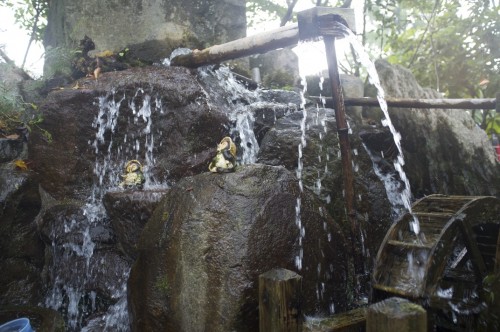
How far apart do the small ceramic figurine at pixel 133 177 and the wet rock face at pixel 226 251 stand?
1.34 metres

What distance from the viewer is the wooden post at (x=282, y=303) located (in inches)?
95.0

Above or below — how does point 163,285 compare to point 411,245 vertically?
below

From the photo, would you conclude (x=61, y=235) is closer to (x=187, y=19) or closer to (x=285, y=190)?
(x=285, y=190)

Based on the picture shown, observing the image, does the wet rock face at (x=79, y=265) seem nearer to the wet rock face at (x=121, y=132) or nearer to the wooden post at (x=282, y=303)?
A: the wet rock face at (x=121, y=132)

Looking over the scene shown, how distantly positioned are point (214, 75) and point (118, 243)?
370 cm

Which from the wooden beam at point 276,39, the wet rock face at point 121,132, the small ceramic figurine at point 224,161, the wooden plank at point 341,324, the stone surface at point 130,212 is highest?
the wooden beam at point 276,39

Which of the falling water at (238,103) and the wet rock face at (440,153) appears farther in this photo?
the wet rock face at (440,153)

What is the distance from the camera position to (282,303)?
2.42 meters

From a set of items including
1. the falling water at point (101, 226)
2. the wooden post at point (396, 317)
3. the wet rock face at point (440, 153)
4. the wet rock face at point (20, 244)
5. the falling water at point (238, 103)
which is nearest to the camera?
the wooden post at point (396, 317)

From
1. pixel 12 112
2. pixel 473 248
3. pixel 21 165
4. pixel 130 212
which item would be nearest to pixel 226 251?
pixel 130 212

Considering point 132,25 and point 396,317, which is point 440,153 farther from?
point 132,25

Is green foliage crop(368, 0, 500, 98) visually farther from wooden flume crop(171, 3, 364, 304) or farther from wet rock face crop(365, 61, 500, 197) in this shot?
wooden flume crop(171, 3, 364, 304)

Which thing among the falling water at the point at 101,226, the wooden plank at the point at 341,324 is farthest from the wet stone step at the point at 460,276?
the falling water at the point at 101,226

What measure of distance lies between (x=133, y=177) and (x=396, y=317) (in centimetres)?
379
